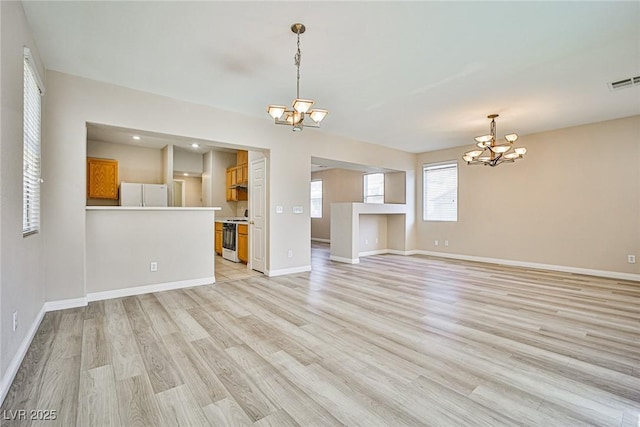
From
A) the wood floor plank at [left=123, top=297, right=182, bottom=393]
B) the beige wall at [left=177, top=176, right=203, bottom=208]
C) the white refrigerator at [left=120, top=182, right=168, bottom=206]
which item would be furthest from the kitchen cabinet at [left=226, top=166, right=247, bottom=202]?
the wood floor plank at [left=123, top=297, right=182, bottom=393]

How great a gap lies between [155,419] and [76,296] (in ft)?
9.02

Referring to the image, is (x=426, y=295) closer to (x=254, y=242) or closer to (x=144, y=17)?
(x=254, y=242)

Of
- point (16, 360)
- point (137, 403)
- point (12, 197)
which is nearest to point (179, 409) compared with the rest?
point (137, 403)

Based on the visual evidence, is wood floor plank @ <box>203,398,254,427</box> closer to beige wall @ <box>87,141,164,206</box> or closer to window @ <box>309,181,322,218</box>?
beige wall @ <box>87,141,164,206</box>

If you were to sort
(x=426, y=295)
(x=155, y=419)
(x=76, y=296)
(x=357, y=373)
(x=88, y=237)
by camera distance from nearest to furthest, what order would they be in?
(x=155, y=419), (x=357, y=373), (x=76, y=296), (x=88, y=237), (x=426, y=295)

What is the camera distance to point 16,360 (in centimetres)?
203

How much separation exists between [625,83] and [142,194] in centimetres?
910

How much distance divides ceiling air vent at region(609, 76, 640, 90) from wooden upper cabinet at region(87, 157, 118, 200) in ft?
30.8

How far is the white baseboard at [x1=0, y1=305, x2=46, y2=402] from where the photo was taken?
5.71ft

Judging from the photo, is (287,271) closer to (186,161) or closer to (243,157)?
(243,157)

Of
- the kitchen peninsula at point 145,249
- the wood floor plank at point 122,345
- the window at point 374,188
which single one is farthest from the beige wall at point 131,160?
the window at point 374,188

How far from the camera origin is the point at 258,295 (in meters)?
3.95

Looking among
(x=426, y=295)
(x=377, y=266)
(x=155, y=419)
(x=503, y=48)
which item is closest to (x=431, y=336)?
(x=426, y=295)

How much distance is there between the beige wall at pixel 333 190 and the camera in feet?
32.6
